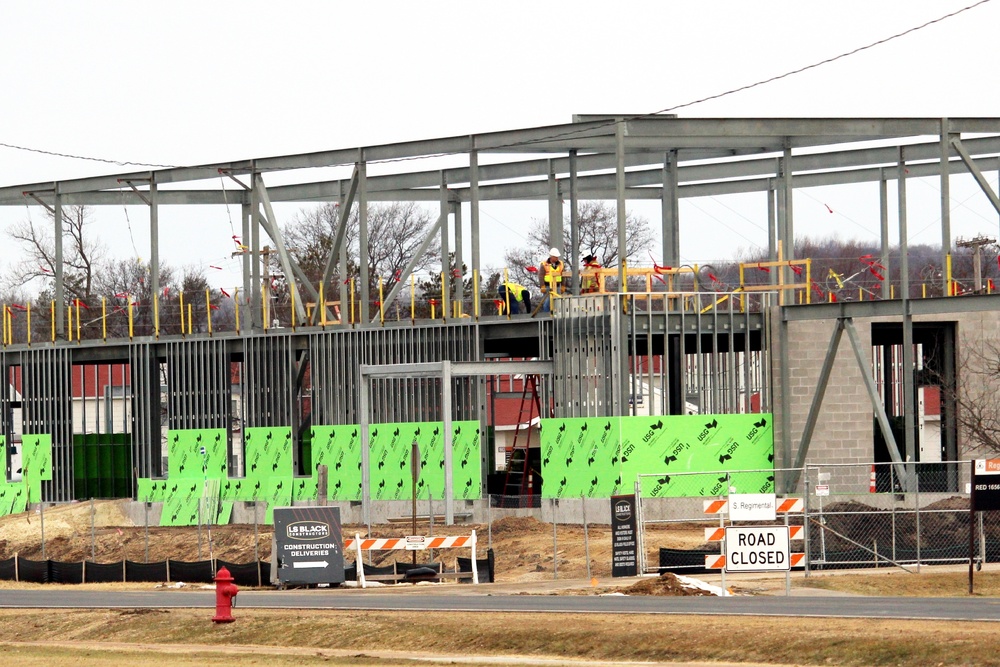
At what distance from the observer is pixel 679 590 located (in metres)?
28.2

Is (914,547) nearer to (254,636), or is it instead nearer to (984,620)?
(984,620)

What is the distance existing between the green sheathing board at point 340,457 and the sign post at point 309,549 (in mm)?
13186

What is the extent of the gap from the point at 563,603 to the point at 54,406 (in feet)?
104

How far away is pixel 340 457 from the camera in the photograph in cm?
4697

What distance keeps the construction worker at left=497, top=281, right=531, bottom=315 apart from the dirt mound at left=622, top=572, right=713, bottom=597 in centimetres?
1623

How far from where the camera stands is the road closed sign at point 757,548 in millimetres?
27219

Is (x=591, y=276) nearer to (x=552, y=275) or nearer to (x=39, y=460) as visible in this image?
(x=552, y=275)

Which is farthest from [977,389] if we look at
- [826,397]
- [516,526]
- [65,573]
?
[65,573]

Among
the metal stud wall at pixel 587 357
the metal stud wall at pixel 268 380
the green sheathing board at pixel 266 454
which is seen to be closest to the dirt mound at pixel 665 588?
the metal stud wall at pixel 587 357

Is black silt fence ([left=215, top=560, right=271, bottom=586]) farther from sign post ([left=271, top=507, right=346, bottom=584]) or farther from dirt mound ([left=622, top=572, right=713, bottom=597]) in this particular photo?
dirt mound ([left=622, top=572, right=713, bottom=597])

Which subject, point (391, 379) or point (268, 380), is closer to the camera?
point (391, 379)

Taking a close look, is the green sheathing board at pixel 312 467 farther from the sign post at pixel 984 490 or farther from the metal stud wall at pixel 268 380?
the sign post at pixel 984 490

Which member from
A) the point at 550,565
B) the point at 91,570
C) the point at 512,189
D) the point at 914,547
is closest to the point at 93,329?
the point at 512,189

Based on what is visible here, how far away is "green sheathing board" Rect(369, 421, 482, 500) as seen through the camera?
44.2m
